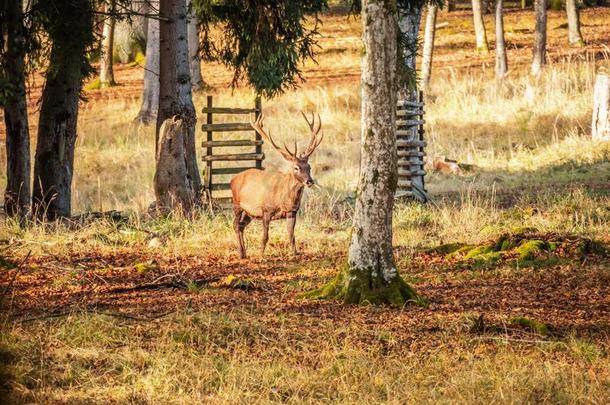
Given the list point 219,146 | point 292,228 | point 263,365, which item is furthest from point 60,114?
point 263,365

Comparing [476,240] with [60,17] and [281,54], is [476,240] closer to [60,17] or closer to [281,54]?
[281,54]

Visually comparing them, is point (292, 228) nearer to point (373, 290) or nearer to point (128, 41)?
point (373, 290)

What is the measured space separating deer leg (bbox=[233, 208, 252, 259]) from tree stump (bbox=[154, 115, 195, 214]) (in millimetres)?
3430

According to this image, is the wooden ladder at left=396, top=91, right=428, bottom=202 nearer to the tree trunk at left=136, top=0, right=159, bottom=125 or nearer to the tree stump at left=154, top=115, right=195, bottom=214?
the tree stump at left=154, top=115, right=195, bottom=214

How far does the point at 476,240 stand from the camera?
14.6 meters

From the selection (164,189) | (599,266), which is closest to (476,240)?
(599,266)

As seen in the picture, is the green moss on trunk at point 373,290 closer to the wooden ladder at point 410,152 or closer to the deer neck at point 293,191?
the deer neck at point 293,191

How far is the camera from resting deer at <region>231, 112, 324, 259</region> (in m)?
13.1

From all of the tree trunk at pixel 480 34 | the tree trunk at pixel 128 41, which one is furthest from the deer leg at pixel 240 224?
the tree trunk at pixel 128 41

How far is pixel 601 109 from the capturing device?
24281 mm

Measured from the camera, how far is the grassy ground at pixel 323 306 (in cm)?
760

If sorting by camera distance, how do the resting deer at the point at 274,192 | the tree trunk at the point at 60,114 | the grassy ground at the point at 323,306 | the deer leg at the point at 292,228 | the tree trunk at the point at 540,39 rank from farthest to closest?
the tree trunk at the point at 540,39
the tree trunk at the point at 60,114
the deer leg at the point at 292,228
the resting deer at the point at 274,192
the grassy ground at the point at 323,306

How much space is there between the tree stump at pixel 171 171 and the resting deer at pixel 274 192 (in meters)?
3.59

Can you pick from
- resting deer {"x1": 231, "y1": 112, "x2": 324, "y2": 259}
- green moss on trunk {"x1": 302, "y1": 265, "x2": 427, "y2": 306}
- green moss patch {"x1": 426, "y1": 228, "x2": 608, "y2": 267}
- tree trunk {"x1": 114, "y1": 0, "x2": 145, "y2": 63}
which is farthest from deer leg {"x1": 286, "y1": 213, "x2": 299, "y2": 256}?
tree trunk {"x1": 114, "y1": 0, "x2": 145, "y2": 63}
